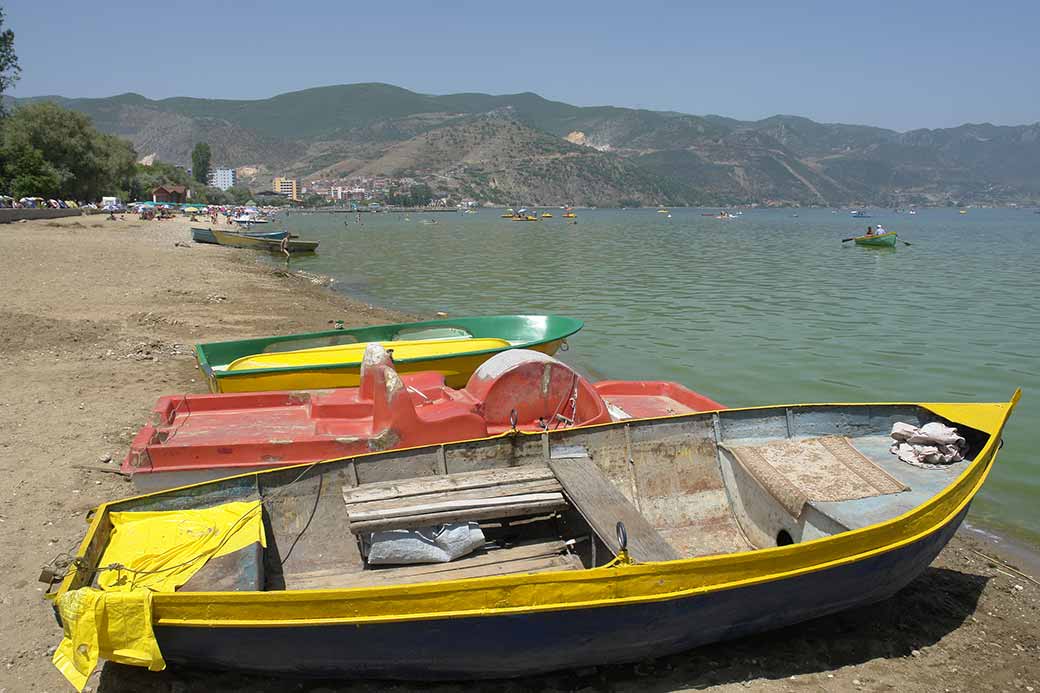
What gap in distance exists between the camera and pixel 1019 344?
19.7m

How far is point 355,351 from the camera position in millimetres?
12312

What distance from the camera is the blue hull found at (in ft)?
15.5

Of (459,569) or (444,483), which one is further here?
(444,483)

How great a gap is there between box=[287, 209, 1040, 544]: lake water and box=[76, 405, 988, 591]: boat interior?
11.1 ft

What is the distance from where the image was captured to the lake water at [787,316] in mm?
14766

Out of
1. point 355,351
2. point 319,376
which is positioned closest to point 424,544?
point 319,376

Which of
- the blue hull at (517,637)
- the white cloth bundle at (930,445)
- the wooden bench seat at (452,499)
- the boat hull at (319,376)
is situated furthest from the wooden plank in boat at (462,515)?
the boat hull at (319,376)

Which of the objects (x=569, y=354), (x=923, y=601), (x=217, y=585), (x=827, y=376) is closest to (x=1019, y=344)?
(x=827, y=376)

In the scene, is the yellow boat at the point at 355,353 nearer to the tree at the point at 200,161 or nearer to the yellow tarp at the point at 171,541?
the yellow tarp at the point at 171,541

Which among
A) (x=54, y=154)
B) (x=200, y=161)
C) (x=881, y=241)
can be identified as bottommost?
(x=881, y=241)

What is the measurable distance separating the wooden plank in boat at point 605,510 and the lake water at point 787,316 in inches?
227

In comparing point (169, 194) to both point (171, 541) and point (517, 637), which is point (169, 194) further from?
point (517, 637)

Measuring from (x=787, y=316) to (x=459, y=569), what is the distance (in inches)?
786

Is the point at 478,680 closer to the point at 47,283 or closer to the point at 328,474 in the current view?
the point at 328,474
